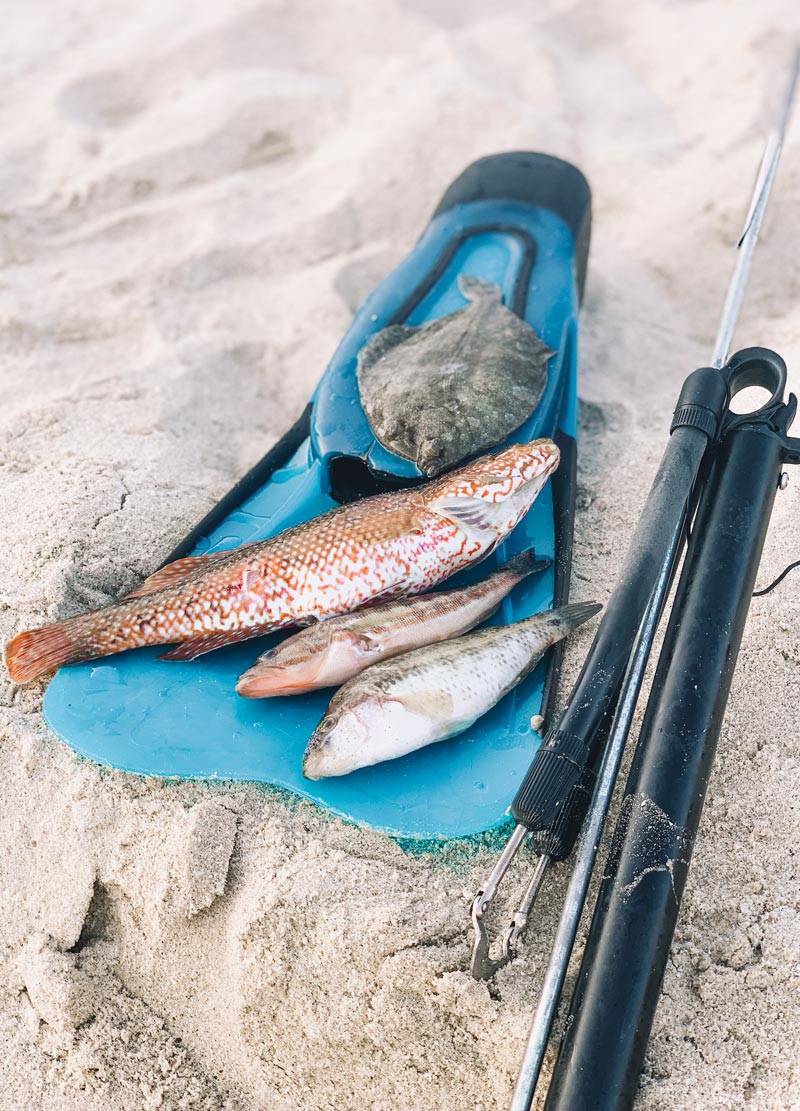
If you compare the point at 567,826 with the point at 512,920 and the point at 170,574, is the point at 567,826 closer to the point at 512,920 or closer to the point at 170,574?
the point at 512,920

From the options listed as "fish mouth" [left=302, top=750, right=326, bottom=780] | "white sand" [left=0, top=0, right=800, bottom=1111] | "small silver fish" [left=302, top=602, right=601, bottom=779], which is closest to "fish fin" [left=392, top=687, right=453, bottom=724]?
"small silver fish" [left=302, top=602, right=601, bottom=779]

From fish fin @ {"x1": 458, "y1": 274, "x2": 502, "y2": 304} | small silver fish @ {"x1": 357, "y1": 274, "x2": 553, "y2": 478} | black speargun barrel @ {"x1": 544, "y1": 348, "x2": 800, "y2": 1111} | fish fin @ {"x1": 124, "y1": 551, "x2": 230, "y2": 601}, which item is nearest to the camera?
black speargun barrel @ {"x1": 544, "y1": 348, "x2": 800, "y2": 1111}

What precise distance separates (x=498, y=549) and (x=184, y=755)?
3.62 ft

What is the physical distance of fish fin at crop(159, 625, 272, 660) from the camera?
8.28 feet

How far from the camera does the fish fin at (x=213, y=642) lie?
8.28 feet

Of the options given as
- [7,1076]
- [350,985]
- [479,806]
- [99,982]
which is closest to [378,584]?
[479,806]

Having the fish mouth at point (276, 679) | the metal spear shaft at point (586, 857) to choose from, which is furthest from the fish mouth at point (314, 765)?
the metal spear shaft at point (586, 857)

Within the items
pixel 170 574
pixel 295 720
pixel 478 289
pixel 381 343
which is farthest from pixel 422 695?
pixel 478 289

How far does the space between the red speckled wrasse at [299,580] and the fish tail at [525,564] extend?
Result: 134mm

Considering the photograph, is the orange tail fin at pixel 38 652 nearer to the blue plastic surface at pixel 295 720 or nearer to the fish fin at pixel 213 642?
the blue plastic surface at pixel 295 720

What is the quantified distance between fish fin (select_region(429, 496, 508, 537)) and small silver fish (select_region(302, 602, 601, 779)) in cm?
31

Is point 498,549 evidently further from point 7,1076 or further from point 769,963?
point 7,1076

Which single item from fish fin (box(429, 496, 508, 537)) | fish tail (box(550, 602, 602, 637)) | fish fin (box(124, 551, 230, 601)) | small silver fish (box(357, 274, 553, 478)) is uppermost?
small silver fish (box(357, 274, 553, 478))

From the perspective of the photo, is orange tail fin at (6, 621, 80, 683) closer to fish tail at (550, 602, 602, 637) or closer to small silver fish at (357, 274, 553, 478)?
small silver fish at (357, 274, 553, 478)
